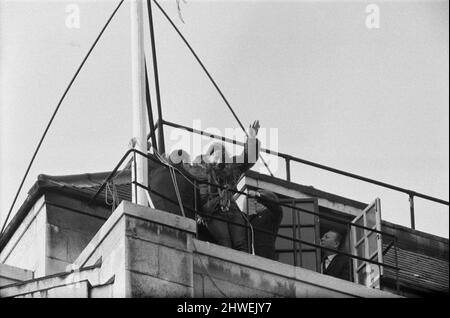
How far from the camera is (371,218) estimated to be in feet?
118

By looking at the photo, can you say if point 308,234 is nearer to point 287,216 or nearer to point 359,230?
point 287,216

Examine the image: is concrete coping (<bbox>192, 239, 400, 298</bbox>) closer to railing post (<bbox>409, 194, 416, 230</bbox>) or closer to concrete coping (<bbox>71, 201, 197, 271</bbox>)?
concrete coping (<bbox>71, 201, 197, 271</bbox>)

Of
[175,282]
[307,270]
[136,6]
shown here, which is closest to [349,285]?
[307,270]

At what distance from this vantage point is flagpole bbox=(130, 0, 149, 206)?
33.1 meters

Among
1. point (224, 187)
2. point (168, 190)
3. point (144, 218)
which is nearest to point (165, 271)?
point (144, 218)

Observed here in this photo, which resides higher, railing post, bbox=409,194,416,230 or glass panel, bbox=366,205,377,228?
railing post, bbox=409,194,416,230

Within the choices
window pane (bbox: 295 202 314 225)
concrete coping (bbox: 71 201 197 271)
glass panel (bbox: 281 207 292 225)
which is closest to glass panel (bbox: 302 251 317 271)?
window pane (bbox: 295 202 314 225)

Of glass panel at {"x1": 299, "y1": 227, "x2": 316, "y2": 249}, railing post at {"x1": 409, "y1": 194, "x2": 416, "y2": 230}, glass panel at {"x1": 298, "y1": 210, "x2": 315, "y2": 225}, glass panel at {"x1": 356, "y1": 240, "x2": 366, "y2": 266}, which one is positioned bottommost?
glass panel at {"x1": 356, "y1": 240, "x2": 366, "y2": 266}

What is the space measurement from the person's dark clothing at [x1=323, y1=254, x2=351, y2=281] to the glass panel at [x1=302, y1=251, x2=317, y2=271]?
193mm

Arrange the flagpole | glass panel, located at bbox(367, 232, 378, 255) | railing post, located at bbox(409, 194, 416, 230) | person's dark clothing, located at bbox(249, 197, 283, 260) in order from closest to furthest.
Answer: the flagpole < person's dark clothing, located at bbox(249, 197, 283, 260) < glass panel, located at bbox(367, 232, 378, 255) < railing post, located at bbox(409, 194, 416, 230)

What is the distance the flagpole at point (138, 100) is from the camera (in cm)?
3306

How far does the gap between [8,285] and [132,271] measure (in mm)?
2117
